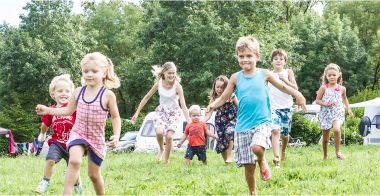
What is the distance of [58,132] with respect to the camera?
24.2ft

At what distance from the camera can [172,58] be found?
3428cm

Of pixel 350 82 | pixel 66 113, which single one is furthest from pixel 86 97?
pixel 350 82

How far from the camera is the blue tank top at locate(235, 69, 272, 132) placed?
20.6ft

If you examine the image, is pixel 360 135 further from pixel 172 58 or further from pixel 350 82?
pixel 350 82

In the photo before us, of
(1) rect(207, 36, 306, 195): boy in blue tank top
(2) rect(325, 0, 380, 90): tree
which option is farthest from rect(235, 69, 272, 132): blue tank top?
(2) rect(325, 0, 380, 90): tree

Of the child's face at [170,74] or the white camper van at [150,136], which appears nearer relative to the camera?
the child's face at [170,74]

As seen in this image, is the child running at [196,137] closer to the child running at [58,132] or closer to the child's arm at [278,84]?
the child running at [58,132]

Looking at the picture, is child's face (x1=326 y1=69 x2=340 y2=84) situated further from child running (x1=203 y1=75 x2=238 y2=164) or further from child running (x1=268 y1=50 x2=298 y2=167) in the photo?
child running (x1=203 y1=75 x2=238 y2=164)

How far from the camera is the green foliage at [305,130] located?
23.2 metres

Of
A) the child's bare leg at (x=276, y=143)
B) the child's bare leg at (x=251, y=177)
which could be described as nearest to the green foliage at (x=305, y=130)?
the child's bare leg at (x=276, y=143)

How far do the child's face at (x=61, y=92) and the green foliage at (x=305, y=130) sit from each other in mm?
16616

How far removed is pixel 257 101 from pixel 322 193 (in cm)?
126

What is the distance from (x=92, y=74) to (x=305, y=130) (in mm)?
18299

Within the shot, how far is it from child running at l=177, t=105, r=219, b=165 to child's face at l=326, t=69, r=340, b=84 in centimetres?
247
